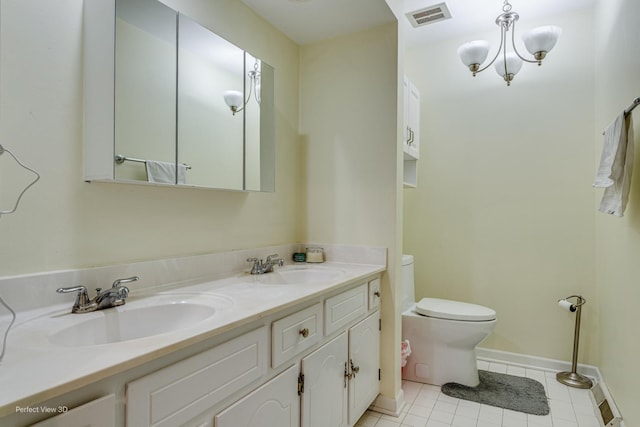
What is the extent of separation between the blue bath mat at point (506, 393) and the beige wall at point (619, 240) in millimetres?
379

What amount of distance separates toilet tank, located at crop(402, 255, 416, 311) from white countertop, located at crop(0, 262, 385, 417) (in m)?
1.12

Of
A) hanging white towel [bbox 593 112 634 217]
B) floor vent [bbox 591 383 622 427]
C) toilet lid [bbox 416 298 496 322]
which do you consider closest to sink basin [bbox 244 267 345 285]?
toilet lid [bbox 416 298 496 322]

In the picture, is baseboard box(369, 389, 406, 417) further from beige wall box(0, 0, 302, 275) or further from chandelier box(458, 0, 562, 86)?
chandelier box(458, 0, 562, 86)

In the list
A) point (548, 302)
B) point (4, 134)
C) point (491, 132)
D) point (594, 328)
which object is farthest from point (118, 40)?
point (594, 328)

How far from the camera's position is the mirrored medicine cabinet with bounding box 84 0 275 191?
3.61 ft

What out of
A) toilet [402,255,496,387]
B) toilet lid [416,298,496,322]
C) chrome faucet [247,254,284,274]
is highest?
chrome faucet [247,254,284,274]

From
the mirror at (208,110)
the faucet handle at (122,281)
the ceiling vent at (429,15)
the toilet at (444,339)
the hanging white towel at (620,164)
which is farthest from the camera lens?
the ceiling vent at (429,15)

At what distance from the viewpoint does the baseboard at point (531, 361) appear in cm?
237

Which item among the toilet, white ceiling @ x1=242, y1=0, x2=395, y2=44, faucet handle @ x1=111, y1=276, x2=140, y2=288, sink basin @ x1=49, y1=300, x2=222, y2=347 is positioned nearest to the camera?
sink basin @ x1=49, y1=300, x2=222, y2=347

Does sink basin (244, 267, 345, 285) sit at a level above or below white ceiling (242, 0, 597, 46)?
below

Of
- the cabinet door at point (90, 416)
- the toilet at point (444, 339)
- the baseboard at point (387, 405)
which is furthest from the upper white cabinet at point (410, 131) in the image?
the cabinet door at point (90, 416)

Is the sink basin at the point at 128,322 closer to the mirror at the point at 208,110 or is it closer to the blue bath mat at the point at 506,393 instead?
the mirror at the point at 208,110

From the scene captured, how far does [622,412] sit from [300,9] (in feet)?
8.47

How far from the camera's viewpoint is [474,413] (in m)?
1.96
